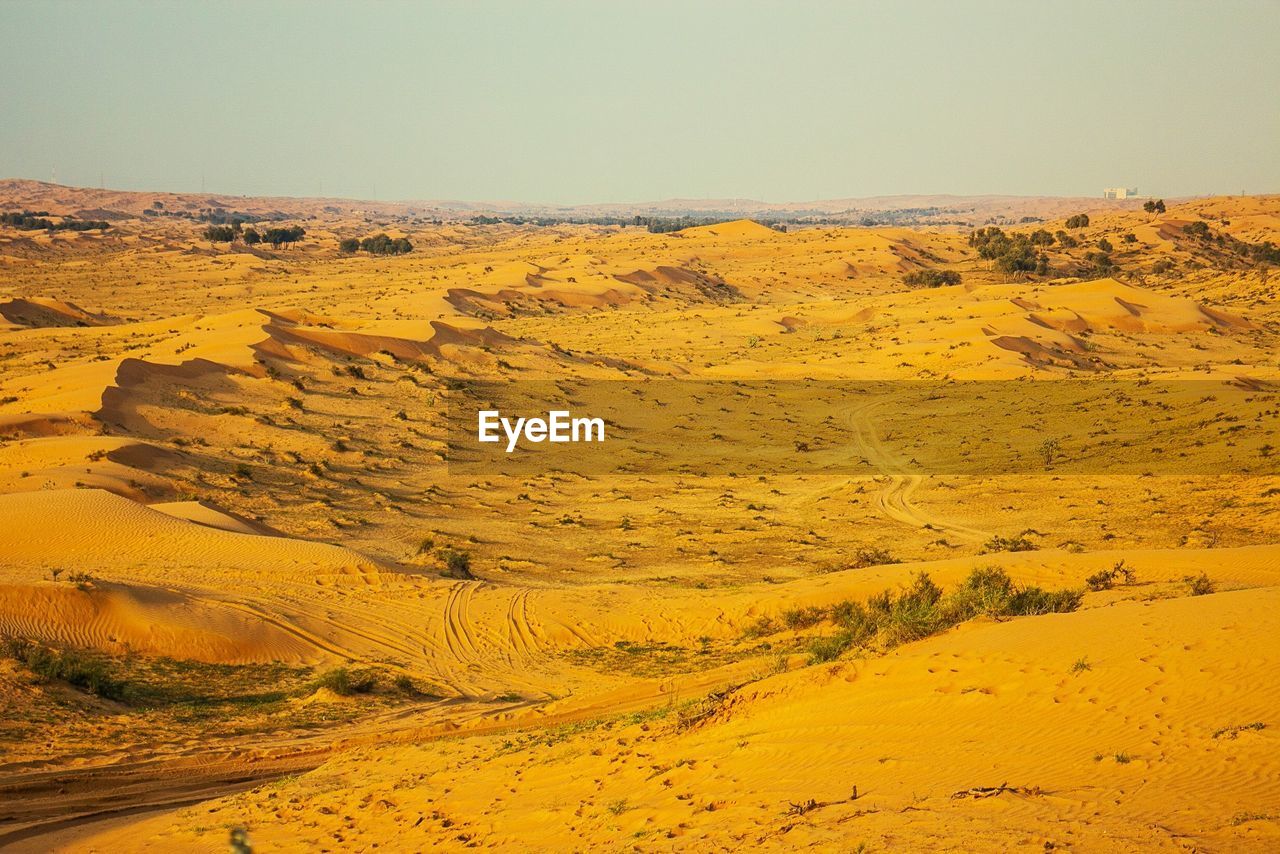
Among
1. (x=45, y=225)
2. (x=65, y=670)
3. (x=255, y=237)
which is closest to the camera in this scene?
(x=65, y=670)

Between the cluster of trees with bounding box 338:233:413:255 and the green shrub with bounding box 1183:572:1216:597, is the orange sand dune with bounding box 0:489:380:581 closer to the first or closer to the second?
the green shrub with bounding box 1183:572:1216:597

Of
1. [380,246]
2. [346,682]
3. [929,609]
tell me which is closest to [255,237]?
[380,246]

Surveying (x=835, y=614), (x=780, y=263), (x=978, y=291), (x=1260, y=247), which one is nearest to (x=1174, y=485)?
(x=835, y=614)

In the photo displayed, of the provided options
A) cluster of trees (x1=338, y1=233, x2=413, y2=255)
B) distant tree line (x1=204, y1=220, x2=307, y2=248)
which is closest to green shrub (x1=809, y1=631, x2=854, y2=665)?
cluster of trees (x1=338, y1=233, x2=413, y2=255)

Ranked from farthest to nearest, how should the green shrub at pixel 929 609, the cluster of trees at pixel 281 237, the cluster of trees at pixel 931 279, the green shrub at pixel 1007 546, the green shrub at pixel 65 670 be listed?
the cluster of trees at pixel 281 237
the cluster of trees at pixel 931 279
the green shrub at pixel 1007 546
the green shrub at pixel 65 670
the green shrub at pixel 929 609

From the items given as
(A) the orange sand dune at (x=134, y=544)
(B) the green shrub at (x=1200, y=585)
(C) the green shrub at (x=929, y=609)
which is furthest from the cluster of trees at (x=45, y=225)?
(B) the green shrub at (x=1200, y=585)

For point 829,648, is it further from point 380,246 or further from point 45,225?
point 45,225

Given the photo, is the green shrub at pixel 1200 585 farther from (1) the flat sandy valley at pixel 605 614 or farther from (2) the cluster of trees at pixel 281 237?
(2) the cluster of trees at pixel 281 237
